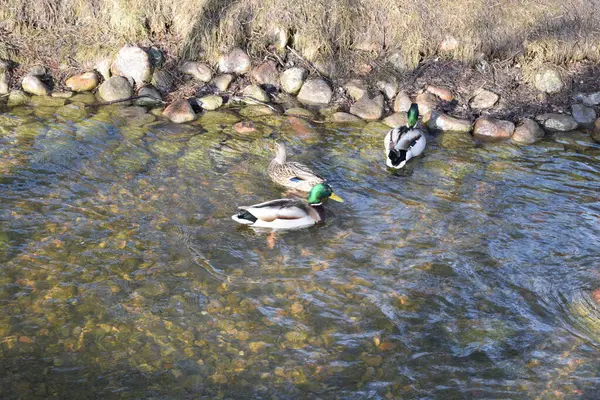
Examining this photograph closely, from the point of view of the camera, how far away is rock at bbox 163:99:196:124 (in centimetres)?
983

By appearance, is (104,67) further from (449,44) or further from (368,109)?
(449,44)

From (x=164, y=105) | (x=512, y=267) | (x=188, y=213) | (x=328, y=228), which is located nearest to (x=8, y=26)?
(x=164, y=105)

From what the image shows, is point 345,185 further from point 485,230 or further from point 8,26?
point 8,26

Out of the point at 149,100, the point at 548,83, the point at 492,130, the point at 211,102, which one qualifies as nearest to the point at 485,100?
the point at 492,130

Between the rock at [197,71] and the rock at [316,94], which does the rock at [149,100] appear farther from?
the rock at [316,94]

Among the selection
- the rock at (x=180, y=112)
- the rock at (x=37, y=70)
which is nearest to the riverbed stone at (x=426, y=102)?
the rock at (x=180, y=112)

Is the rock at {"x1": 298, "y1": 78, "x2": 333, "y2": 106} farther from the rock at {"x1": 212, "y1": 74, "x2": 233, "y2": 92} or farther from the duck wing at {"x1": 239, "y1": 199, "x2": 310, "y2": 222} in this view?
the duck wing at {"x1": 239, "y1": 199, "x2": 310, "y2": 222}

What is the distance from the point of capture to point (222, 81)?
10750 millimetres

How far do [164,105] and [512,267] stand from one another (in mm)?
5861

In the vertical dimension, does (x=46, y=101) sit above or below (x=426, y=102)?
below

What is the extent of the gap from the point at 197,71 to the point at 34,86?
8.06ft

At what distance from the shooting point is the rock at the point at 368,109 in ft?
34.2

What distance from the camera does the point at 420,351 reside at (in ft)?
18.1

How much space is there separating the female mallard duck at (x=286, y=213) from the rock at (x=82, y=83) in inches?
173
